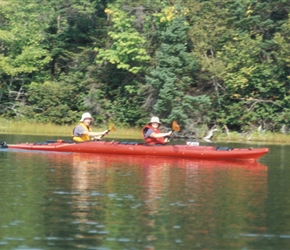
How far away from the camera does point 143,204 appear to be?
57.9ft

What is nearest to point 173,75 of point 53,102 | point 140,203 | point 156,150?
point 53,102

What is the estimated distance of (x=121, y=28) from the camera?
44.8m

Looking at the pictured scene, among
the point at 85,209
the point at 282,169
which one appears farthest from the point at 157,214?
the point at 282,169

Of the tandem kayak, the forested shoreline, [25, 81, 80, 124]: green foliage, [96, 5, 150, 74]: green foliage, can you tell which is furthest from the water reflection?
[25, 81, 80, 124]: green foliage

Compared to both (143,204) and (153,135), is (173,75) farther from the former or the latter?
(143,204)

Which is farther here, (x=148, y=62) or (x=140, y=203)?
(x=148, y=62)

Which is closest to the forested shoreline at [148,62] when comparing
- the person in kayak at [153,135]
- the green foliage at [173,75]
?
the green foliage at [173,75]

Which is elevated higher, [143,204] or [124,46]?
[124,46]

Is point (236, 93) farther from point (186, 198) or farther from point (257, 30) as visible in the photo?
point (186, 198)

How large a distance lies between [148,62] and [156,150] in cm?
1726

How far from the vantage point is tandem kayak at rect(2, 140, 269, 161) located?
26969 millimetres

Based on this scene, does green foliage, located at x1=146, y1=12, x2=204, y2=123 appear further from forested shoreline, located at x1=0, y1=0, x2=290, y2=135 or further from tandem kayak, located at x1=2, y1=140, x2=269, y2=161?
tandem kayak, located at x1=2, y1=140, x2=269, y2=161


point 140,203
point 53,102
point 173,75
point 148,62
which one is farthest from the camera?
point 53,102

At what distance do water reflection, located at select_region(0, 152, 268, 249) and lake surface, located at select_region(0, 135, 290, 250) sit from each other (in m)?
0.02
